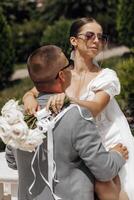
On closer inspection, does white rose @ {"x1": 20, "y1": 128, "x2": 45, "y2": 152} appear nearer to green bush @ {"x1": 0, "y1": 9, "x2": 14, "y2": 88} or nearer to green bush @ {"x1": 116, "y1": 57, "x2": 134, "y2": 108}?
green bush @ {"x1": 116, "y1": 57, "x2": 134, "y2": 108}

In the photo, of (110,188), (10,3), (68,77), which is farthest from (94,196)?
(10,3)

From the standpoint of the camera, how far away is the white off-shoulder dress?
294 cm

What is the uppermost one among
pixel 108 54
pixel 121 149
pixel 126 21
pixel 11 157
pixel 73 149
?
pixel 73 149

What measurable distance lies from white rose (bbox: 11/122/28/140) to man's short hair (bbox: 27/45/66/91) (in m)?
0.21

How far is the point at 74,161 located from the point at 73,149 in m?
0.07

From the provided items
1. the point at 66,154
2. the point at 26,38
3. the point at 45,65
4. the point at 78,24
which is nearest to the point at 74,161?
the point at 66,154

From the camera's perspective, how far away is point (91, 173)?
2.69 meters

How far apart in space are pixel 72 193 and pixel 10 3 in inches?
541

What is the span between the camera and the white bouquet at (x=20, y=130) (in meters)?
2.58

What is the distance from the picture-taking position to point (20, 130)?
2580 mm

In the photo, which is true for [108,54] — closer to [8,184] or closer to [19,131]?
[8,184]

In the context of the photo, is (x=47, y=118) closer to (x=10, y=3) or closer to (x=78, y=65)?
(x=78, y=65)

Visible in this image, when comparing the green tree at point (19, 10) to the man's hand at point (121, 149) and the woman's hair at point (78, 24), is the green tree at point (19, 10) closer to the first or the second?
the woman's hair at point (78, 24)

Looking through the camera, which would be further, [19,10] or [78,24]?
[19,10]
